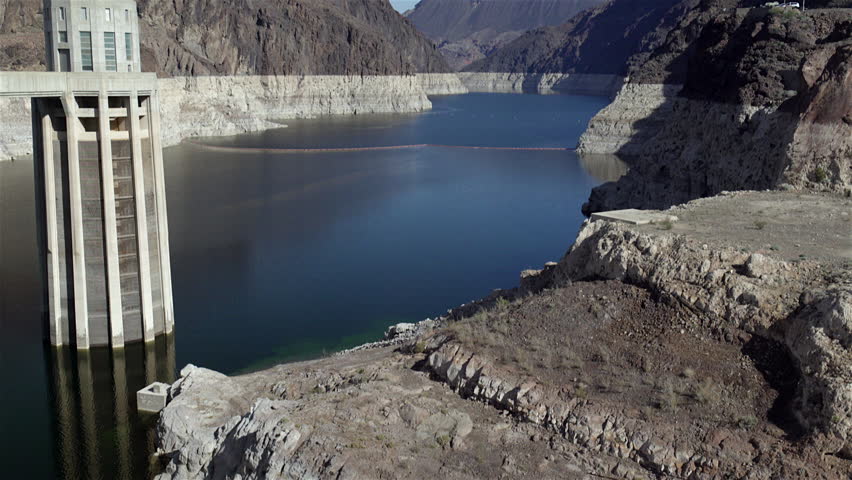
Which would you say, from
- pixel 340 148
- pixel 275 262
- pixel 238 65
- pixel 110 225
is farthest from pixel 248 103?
pixel 110 225

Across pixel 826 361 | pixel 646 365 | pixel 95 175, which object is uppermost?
pixel 95 175

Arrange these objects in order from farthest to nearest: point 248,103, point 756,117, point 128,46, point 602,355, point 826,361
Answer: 1. point 248,103
2. point 756,117
3. point 128,46
4. point 602,355
5. point 826,361

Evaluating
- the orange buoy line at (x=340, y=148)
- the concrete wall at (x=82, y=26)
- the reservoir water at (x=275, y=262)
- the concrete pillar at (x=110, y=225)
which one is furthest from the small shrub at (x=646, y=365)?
the orange buoy line at (x=340, y=148)

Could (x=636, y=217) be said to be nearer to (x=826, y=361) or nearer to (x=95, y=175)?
(x=826, y=361)

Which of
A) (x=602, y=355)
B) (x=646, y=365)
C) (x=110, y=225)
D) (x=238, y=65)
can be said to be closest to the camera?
(x=646, y=365)

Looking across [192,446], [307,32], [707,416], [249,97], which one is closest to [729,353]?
[707,416]

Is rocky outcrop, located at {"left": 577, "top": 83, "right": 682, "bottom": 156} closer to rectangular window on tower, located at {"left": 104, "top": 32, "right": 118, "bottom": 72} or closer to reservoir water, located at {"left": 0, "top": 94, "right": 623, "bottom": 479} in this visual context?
reservoir water, located at {"left": 0, "top": 94, "right": 623, "bottom": 479}

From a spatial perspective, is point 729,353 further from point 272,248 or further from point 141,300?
point 272,248

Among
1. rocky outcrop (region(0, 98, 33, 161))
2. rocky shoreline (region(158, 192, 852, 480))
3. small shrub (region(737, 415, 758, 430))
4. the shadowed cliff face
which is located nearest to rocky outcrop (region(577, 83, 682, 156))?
the shadowed cliff face
